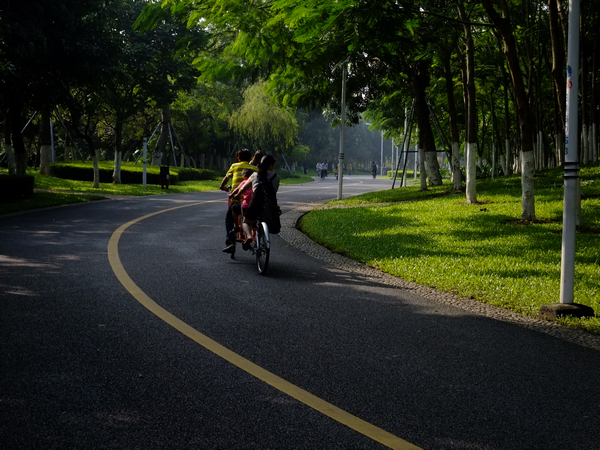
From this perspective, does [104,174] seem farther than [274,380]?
Yes

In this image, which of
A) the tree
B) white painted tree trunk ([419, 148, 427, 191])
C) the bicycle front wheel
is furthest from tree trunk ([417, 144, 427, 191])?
the bicycle front wheel

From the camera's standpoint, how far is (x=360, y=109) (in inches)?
1162

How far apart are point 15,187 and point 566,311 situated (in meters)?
17.9

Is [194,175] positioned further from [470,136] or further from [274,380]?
[274,380]

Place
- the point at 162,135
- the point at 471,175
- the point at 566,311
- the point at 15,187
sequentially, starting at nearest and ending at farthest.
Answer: the point at 566,311 → the point at 471,175 → the point at 15,187 → the point at 162,135

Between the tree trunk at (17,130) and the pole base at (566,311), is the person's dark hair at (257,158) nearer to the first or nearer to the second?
the pole base at (566,311)

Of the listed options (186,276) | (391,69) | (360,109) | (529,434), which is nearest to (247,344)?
(529,434)

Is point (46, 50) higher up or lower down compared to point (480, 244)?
higher up

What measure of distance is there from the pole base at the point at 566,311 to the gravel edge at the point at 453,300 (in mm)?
154

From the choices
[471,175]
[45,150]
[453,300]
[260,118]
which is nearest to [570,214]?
[453,300]

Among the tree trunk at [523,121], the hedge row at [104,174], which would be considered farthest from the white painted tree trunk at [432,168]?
A: the hedge row at [104,174]

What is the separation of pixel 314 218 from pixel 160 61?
2092cm

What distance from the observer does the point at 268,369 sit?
16.3 ft

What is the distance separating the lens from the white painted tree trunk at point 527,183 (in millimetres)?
13633
